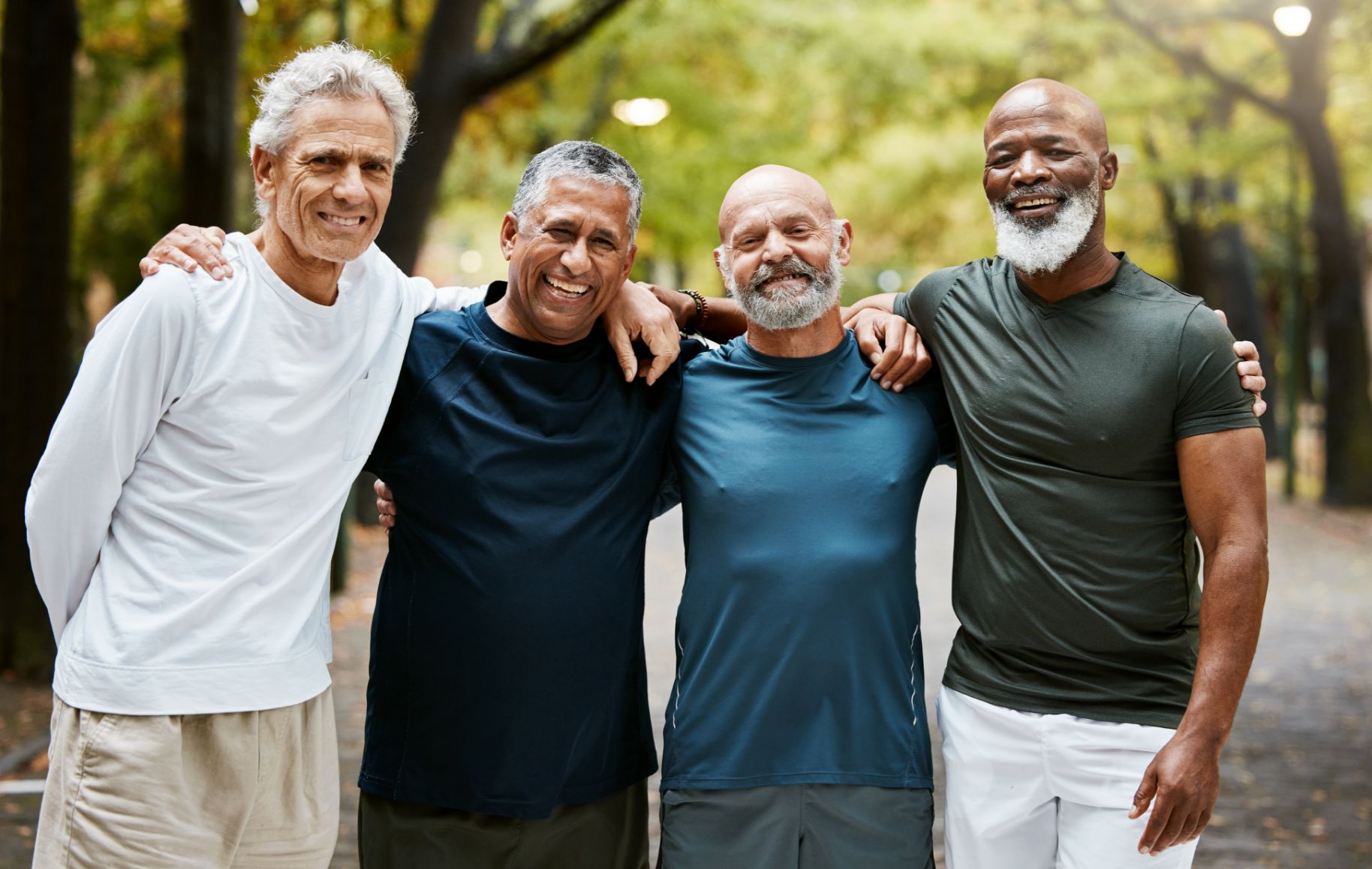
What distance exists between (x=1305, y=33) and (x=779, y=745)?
18160mm

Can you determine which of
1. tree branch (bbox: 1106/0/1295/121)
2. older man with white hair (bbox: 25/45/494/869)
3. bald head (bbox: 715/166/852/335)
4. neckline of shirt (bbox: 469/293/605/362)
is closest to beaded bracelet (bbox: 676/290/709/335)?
bald head (bbox: 715/166/852/335)

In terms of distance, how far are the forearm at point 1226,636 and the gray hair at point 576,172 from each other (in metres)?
1.76

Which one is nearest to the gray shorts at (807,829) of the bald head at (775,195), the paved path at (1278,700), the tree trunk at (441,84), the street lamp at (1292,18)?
the bald head at (775,195)

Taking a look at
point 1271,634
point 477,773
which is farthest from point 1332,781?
point 477,773

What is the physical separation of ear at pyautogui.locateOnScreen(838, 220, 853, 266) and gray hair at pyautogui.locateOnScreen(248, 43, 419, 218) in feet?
4.31

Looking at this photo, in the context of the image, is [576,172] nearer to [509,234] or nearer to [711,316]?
[509,234]

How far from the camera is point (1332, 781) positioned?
295 inches

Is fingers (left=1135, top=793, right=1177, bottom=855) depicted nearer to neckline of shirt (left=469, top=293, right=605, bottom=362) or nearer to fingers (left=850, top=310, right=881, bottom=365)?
fingers (left=850, top=310, right=881, bottom=365)

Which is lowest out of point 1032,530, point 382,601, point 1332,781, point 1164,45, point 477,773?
point 1332,781

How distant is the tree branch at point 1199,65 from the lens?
18.4 m

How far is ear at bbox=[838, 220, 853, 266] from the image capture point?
3.95 m

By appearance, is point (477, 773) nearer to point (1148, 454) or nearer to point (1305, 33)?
point (1148, 454)

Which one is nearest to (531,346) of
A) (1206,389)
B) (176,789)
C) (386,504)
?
(386,504)

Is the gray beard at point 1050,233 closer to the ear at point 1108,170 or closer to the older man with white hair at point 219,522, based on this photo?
the ear at point 1108,170
